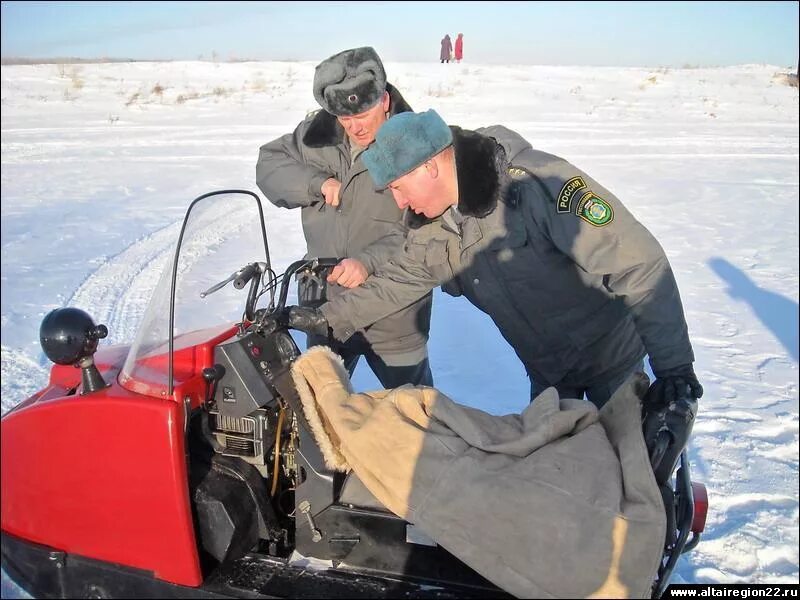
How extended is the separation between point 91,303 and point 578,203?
407 centimetres

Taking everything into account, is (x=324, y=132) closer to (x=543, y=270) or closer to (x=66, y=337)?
(x=543, y=270)

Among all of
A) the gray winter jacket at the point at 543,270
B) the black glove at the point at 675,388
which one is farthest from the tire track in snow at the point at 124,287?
the black glove at the point at 675,388

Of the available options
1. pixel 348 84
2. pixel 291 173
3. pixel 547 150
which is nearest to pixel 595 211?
pixel 348 84

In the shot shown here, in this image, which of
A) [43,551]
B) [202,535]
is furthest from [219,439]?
[43,551]

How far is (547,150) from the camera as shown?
35.7 feet

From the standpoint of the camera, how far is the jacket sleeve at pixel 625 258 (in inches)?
85.1

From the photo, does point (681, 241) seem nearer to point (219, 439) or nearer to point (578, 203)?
point (578, 203)

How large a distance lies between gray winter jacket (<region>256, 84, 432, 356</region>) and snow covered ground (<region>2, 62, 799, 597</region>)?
3.47 feet

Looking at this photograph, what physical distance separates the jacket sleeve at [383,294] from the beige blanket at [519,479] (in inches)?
23.3

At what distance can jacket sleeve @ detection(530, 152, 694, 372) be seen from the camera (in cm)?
216

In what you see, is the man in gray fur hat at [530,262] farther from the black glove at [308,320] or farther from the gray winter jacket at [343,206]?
the gray winter jacket at [343,206]

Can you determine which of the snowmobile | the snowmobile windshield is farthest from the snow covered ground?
the snowmobile windshield

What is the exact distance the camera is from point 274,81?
21016 millimetres

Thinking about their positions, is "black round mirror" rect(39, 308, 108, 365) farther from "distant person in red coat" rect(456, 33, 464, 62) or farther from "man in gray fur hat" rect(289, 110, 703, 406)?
"distant person in red coat" rect(456, 33, 464, 62)
